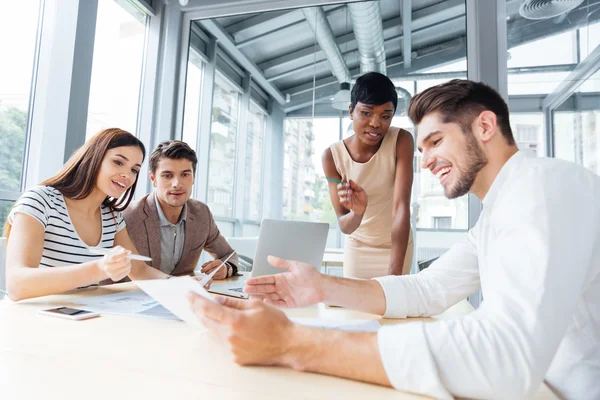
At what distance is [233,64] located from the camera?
3.79m

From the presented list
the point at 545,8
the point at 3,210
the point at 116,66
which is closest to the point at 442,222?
the point at 545,8

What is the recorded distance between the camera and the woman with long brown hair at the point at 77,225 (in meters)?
1.23

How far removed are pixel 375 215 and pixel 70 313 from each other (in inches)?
55.6

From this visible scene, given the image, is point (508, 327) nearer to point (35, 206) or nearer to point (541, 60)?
point (35, 206)

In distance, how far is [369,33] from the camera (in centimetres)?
318

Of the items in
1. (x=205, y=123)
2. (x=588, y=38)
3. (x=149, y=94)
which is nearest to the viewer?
(x=588, y=38)

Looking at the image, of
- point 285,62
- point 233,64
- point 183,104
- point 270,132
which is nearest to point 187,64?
point 183,104

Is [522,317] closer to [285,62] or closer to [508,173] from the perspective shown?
[508,173]

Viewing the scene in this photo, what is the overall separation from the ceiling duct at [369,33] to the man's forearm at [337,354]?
9.14 feet

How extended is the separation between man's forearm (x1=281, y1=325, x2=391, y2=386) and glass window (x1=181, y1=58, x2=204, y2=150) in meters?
2.87

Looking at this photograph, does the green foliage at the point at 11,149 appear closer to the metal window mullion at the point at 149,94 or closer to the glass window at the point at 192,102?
the metal window mullion at the point at 149,94

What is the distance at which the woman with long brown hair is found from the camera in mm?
1226

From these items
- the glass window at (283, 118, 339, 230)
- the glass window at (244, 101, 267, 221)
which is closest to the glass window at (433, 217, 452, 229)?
the glass window at (283, 118, 339, 230)

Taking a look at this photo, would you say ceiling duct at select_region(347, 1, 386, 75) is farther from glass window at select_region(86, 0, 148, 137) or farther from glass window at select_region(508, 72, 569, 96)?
glass window at select_region(86, 0, 148, 137)
